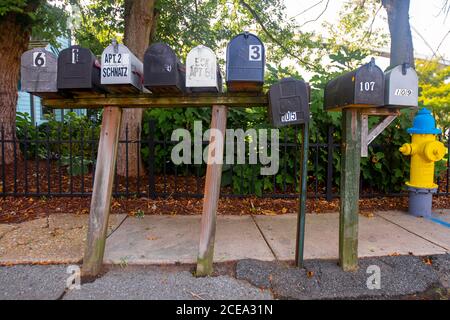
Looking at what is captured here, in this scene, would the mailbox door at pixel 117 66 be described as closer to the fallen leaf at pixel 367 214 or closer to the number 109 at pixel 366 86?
the number 109 at pixel 366 86

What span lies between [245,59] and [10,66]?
17.2ft

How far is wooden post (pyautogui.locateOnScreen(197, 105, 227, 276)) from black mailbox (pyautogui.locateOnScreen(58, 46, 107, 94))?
1040mm

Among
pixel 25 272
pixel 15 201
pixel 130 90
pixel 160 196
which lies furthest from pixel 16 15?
pixel 25 272

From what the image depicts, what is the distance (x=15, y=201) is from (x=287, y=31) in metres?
7.06

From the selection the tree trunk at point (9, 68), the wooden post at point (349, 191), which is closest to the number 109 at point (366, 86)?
the wooden post at point (349, 191)

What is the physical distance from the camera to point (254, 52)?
229 cm

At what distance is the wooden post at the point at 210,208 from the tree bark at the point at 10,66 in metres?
4.57

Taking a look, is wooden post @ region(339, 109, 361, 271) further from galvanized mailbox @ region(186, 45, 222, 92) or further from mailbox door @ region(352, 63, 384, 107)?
galvanized mailbox @ region(186, 45, 222, 92)

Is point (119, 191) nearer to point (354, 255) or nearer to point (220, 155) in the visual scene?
point (220, 155)

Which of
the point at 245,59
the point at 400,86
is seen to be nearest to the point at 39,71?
the point at 245,59

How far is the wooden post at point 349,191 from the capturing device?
8.73 feet

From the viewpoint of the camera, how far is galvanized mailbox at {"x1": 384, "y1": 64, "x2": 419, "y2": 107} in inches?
96.7

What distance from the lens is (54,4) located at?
5988 mm

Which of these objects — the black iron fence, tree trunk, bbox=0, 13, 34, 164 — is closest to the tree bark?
tree trunk, bbox=0, 13, 34, 164
